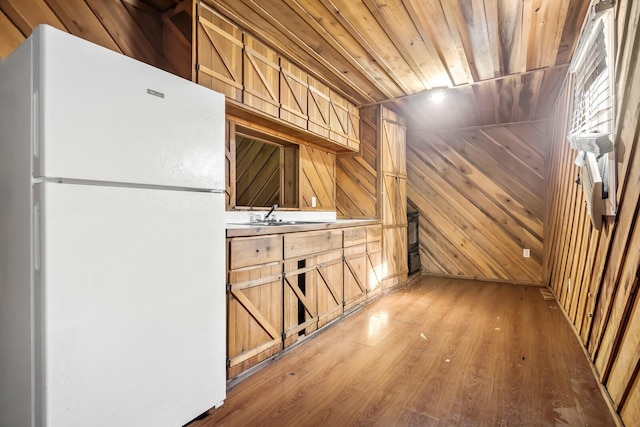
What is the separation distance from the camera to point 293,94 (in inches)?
112

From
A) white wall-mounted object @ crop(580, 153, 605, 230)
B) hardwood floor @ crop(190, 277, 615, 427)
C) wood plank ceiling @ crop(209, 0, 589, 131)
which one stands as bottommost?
hardwood floor @ crop(190, 277, 615, 427)

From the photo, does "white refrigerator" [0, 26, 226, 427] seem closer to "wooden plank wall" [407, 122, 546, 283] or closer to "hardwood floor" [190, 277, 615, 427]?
"hardwood floor" [190, 277, 615, 427]

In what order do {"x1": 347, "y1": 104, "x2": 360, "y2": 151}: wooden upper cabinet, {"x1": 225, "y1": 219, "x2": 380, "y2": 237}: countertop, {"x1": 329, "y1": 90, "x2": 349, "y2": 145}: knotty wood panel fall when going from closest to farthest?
{"x1": 225, "y1": 219, "x2": 380, "y2": 237}: countertop, {"x1": 329, "y1": 90, "x2": 349, "y2": 145}: knotty wood panel, {"x1": 347, "y1": 104, "x2": 360, "y2": 151}: wooden upper cabinet

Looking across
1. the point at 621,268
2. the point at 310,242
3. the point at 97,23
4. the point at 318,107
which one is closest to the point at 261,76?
the point at 318,107

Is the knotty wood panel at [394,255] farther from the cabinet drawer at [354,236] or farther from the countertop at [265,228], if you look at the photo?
the countertop at [265,228]

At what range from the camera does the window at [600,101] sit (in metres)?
1.78

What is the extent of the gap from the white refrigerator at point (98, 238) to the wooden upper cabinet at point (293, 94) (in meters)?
1.30

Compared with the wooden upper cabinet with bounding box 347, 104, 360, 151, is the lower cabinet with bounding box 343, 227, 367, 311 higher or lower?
lower

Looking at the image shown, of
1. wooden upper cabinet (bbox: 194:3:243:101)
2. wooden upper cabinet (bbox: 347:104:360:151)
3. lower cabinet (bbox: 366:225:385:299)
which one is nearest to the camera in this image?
wooden upper cabinet (bbox: 194:3:243:101)

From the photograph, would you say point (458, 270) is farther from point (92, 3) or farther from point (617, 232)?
point (92, 3)

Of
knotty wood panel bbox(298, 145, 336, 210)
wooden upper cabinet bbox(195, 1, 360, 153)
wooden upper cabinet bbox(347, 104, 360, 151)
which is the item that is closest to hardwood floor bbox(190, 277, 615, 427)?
knotty wood panel bbox(298, 145, 336, 210)

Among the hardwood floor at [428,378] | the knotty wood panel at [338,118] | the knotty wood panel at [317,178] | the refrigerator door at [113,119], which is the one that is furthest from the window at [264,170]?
the hardwood floor at [428,378]

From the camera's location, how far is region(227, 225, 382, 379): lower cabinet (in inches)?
75.3

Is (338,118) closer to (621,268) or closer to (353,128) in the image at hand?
(353,128)
